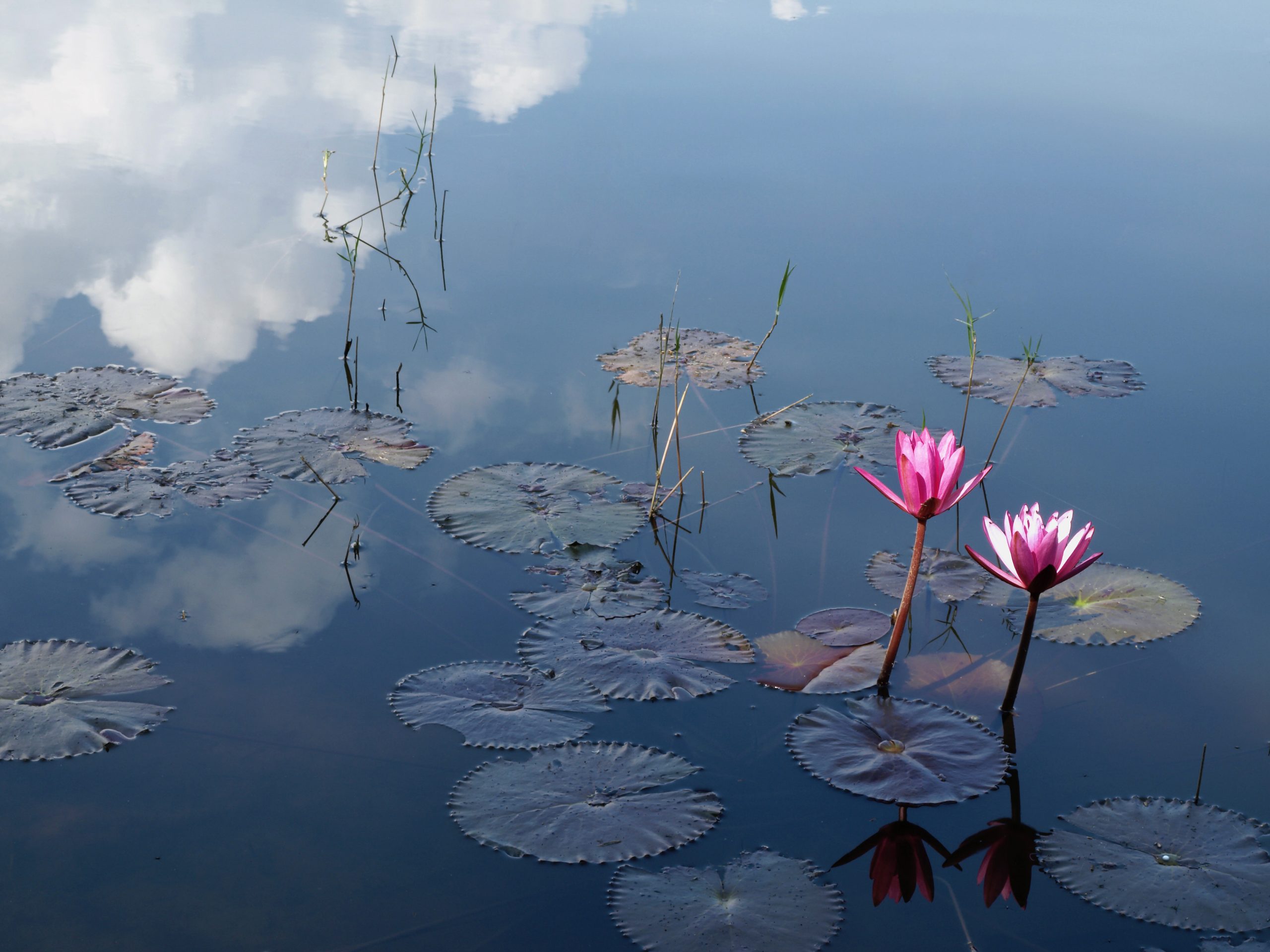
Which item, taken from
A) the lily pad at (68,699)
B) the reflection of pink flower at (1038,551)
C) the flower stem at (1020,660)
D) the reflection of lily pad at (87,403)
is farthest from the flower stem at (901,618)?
the reflection of lily pad at (87,403)

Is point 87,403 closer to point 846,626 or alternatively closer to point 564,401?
point 564,401

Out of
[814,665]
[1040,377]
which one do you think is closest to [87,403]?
[814,665]

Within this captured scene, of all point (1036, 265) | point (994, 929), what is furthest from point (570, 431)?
point (1036, 265)

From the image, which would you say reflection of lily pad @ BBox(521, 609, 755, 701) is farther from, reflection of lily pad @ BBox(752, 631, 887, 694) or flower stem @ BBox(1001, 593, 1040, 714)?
flower stem @ BBox(1001, 593, 1040, 714)

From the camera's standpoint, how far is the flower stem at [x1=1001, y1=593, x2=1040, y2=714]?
2270 millimetres

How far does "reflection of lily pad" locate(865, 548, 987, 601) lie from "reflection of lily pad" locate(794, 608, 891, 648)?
155 millimetres

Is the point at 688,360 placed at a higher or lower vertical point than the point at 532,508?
higher

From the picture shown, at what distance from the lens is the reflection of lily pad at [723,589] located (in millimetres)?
2797

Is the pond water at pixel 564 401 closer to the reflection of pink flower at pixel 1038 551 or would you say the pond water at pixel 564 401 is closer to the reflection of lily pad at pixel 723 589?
the reflection of lily pad at pixel 723 589

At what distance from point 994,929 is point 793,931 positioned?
39 cm

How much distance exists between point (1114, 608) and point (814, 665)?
3.01 ft

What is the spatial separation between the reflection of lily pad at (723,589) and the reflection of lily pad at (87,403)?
1.91m

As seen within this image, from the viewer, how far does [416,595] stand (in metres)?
2.77

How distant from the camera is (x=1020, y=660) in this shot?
2.36 metres
